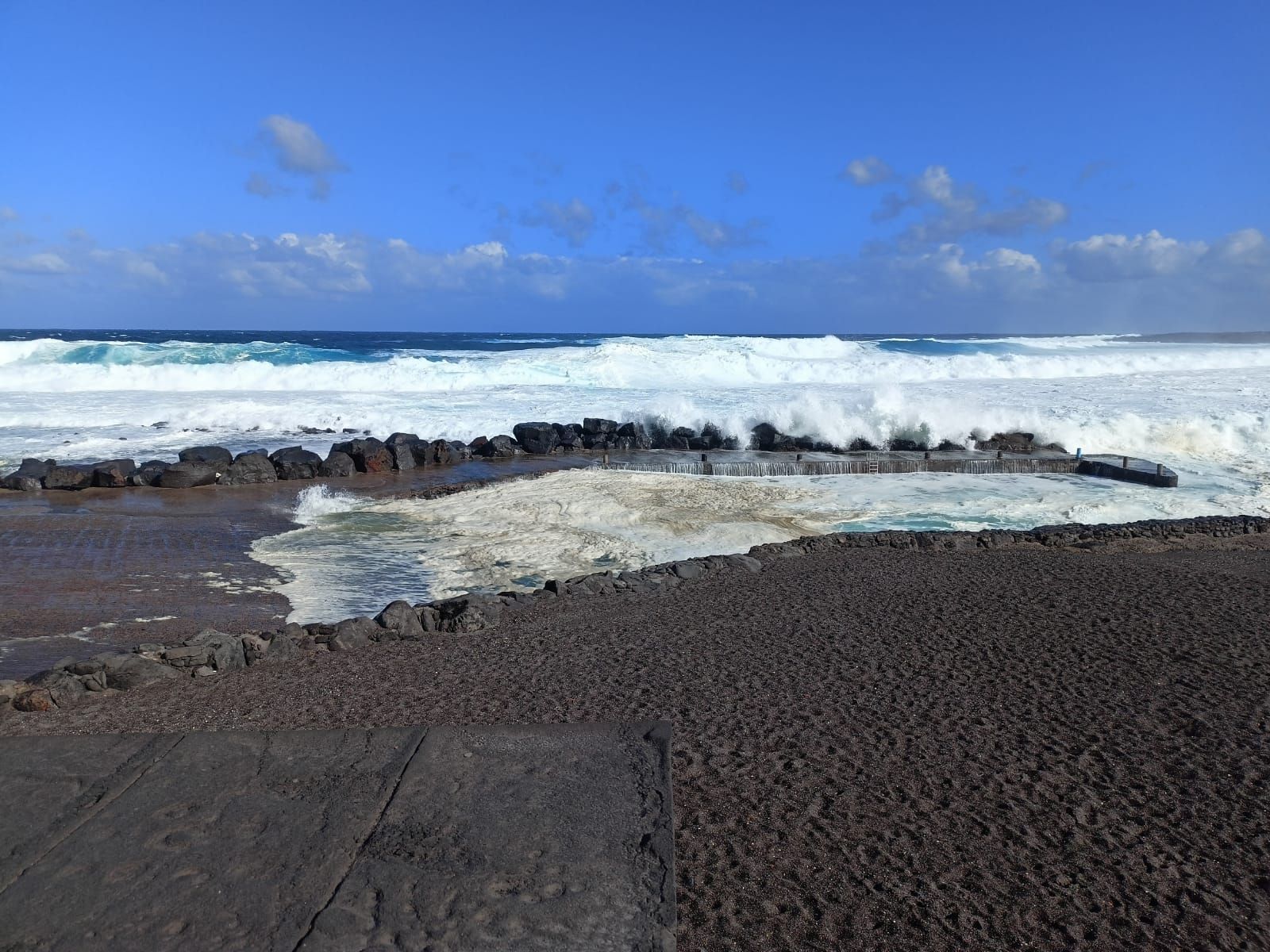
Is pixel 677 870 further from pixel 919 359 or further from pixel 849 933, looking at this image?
pixel 919 359

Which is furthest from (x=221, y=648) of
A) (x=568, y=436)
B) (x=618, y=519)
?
(x=568, y=436)

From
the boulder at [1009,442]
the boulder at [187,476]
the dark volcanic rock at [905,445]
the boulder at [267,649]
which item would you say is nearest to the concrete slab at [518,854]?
the boulder at [267,649]

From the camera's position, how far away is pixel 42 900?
332 cm

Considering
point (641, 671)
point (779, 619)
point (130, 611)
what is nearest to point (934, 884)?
point (641, 671)

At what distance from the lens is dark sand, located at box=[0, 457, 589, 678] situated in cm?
805

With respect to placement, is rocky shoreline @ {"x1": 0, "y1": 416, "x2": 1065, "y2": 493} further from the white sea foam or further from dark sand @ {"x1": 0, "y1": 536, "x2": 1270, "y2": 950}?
dark sand @ {"x1": 0, "y1": 536, "x2": 1270, "y2": 950}

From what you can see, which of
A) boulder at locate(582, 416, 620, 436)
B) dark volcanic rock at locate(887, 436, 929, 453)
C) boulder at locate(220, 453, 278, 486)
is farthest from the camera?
boulder at locate(582, 416, 620, 436)

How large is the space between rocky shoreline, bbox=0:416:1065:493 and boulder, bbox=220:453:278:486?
1 cm

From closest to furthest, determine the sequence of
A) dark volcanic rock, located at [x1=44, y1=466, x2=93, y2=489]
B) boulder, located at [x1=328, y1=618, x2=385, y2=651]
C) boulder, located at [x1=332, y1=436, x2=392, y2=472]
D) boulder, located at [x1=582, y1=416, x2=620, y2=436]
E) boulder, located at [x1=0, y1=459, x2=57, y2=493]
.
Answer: boulder, located at [x1=328, y1=618, x2=385, y2=651], boulder, located at [x1=0, y1=459, x2=57, y2=493], dark volcanic rock, located at [x1=44, y1=466, x2=93, y2=489], boulder, located at [x1=332, y1=436, x2=392, y2=472], boulder, located at [x1=582, y1=416, x2=620, y2=436]

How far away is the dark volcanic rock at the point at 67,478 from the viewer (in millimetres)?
16094

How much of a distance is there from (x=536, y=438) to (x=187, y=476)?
7.53 meters

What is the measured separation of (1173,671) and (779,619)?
2.82 m

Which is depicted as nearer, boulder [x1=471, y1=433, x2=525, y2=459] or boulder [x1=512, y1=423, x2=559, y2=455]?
boulder [x1=471, y1=433, x2=525, y2=459]

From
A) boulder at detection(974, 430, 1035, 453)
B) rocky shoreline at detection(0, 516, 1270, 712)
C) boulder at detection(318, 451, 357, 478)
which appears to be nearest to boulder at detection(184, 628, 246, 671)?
rocky shoreline at detection(0, 516, 1270, 712)
